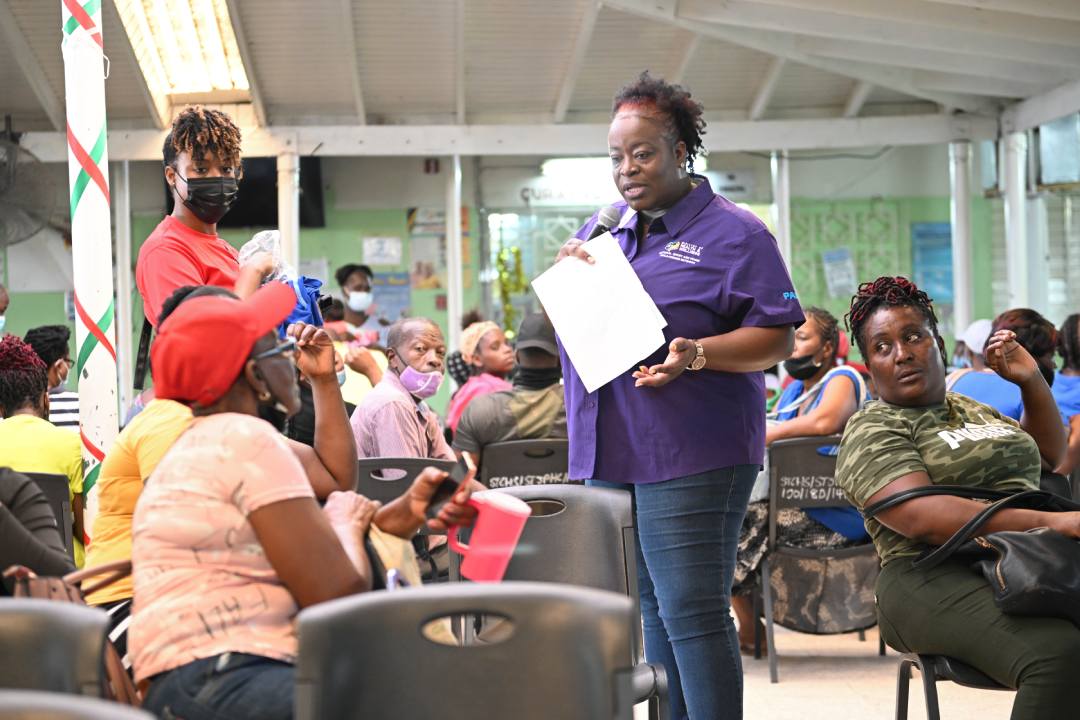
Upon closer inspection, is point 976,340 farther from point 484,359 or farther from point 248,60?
point 248,60

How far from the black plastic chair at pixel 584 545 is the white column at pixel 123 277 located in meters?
7.95

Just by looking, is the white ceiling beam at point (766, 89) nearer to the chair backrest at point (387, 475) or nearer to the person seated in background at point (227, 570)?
the chair backrest at point (387, 475)

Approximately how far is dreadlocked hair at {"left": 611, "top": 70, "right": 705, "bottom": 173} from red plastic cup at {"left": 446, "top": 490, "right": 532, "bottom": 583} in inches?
50.1

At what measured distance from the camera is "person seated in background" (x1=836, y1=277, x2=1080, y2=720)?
293 cm

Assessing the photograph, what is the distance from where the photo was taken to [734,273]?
3.09 m

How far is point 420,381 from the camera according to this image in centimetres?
508

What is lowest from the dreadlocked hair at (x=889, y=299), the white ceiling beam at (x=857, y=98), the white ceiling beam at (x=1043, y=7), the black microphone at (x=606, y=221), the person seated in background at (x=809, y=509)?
the person seated in background at (x=809, y=509)

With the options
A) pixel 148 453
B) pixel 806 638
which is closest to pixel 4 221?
pixel 806 638

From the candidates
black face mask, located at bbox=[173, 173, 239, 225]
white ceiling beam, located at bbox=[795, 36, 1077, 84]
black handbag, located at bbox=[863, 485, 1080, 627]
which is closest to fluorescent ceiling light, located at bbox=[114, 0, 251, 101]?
white ceiling beam, located at bbox=[795, 36, 1077, 84]

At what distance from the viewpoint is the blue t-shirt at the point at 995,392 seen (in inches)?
182

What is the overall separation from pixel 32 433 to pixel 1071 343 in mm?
4156

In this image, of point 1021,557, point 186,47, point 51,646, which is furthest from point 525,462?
point 186,47

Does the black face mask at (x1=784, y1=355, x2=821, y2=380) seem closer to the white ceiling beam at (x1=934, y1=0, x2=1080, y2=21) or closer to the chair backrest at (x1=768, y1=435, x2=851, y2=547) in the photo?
the chair backrest at (x1=768, y1=435, x2=851, y2=547)

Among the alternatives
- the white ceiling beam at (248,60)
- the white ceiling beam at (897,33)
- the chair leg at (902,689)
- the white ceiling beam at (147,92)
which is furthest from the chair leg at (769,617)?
the white ceiling beam at (147,92)
